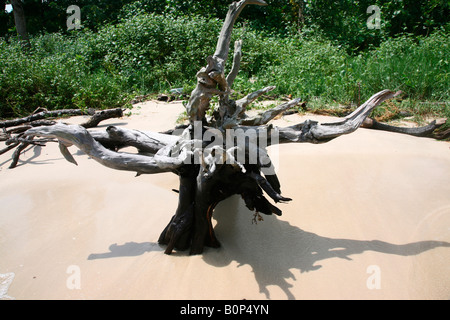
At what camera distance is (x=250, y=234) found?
282 centimetres

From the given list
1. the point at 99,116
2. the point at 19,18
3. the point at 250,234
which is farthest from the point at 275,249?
the point at 19,18

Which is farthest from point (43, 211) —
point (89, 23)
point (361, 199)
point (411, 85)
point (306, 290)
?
point (89, 23)

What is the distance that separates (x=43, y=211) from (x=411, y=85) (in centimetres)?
606

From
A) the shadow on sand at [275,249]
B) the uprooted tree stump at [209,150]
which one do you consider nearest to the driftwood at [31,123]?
the uprooted tree stump at [209,150]

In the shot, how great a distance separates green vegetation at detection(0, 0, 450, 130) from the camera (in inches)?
242

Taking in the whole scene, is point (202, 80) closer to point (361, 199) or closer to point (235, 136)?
point (235, 136)

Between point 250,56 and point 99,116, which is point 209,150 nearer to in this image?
point 99,116

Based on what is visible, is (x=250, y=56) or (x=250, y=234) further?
(x=250, y=56)

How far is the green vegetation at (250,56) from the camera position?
6.14 meters

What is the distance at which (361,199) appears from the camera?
3357mm

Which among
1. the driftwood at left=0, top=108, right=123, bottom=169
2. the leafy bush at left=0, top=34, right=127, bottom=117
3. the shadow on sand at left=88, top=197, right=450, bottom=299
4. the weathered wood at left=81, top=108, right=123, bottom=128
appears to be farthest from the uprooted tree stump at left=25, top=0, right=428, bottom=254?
the leafy bush at left=0, top=34, right=127, bottom=117

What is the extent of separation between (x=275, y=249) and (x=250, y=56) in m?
6.60

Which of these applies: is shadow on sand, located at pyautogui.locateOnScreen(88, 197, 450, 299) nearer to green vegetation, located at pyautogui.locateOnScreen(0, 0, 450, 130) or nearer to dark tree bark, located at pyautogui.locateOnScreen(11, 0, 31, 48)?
green vegetation, located at pyautogui.locateOnScreen(0, 0, 450, 130)

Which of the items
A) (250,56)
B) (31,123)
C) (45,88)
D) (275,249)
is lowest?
(275,249)
